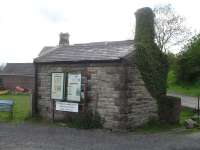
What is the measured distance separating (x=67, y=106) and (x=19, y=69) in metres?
40.9

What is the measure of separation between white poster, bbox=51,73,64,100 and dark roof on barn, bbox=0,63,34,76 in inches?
1441

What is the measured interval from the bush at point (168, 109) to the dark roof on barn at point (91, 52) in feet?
10.5

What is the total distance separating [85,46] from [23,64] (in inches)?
1584

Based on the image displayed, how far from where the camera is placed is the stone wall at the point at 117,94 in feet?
50.5

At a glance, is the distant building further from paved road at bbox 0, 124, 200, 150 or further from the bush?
paved road at bbox 0, 124, 200, 150

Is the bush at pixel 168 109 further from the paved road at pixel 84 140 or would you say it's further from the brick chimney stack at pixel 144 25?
the brick chimney stack at pixel 144 25

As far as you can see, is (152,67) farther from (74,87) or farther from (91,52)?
(74,87)

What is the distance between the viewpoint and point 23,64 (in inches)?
2260

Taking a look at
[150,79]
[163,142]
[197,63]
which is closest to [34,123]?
[150,79]

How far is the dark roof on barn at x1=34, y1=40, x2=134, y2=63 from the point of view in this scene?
16192mm

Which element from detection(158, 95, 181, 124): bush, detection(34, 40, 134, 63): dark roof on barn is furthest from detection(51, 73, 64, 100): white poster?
detection(158, 95, 181, 124): bush

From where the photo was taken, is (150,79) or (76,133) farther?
(150,79)

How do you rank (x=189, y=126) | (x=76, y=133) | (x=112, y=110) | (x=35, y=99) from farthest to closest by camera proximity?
(x=35, y=99) → (x=189, y=126) → (x=112, y=110) → (x=76, y=133)

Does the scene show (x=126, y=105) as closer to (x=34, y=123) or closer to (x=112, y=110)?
(x=112, y=110)
